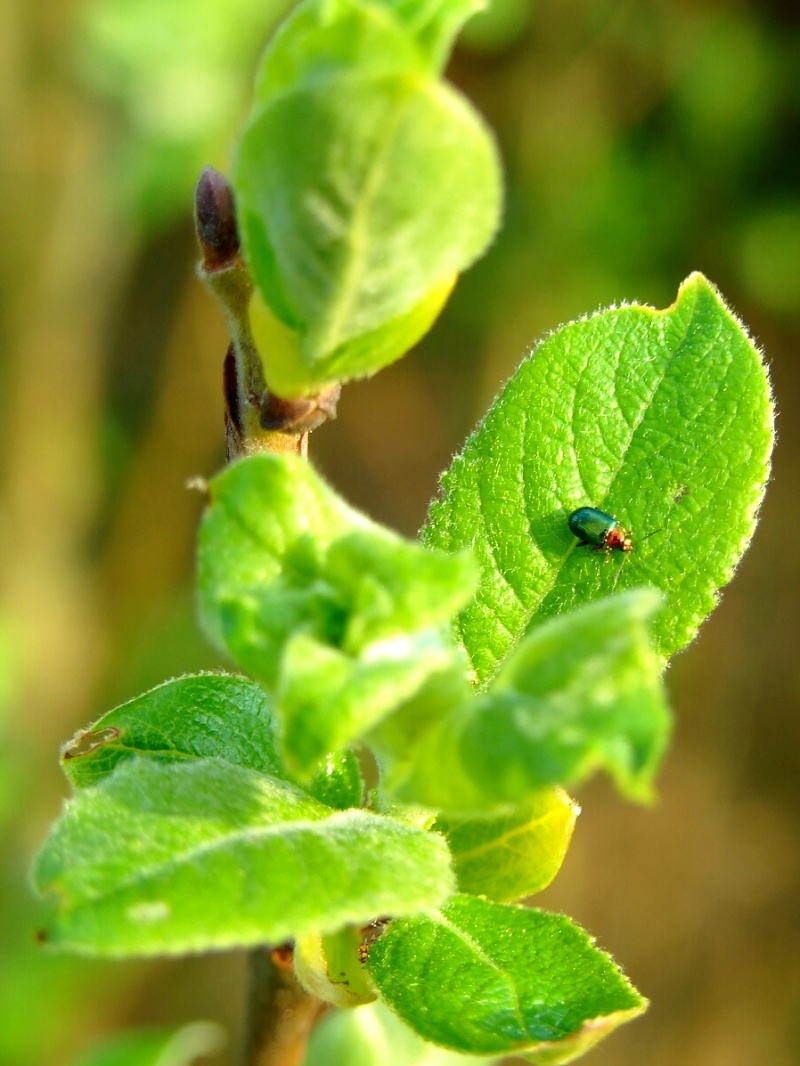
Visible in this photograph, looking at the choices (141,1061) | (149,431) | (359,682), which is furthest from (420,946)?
(149,431)

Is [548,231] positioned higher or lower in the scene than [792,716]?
higher

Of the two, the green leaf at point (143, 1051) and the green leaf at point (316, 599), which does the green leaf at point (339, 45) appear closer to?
the green leaf at point (316, 599)

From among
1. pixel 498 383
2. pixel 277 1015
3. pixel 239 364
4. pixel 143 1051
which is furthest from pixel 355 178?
pixel 498 383

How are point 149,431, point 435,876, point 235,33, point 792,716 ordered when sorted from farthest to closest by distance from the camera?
point 149,431 < point 792,716 < point 235,33 < point 435,876

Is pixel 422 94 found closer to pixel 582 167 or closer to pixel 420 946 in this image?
pixel 420 946

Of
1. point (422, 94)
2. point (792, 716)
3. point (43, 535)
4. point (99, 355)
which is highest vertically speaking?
point (99, 355)

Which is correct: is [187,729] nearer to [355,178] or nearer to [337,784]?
[337,784]

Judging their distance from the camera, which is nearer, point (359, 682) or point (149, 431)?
point (359, 682)

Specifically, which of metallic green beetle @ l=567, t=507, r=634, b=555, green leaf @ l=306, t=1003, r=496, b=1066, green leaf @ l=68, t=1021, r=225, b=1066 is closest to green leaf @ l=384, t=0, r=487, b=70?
metallic green beetle @ l=567, t=507, r=634, b=555
